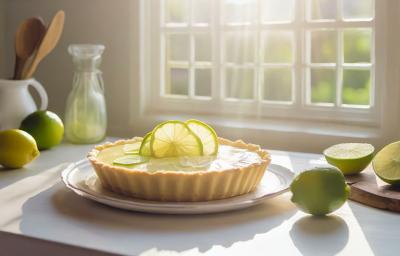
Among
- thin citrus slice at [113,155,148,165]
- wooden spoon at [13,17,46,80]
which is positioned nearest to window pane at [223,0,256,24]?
wooden spoon at [13,17,46,80]

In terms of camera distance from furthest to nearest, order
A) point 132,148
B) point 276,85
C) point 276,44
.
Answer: point 276,85
point 276,44
point 132,148

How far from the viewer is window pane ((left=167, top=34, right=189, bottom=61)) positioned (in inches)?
77.9

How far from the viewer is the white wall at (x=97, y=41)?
1.89 meters

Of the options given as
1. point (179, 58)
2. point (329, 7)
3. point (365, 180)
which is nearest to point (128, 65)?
point (179, 58)

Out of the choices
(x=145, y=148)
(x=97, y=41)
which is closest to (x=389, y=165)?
(x=145, y=148)

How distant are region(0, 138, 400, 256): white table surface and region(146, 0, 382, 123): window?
0.63m

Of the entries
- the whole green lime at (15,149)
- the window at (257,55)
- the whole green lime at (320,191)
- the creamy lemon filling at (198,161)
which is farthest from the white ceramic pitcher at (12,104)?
the whole green lime at (320,191)

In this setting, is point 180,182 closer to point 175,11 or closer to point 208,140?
point 208,140

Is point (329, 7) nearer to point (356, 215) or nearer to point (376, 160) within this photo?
point (376, 160)

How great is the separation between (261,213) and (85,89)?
2.65ft

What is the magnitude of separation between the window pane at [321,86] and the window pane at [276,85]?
8cm

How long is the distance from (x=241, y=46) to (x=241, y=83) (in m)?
0.11

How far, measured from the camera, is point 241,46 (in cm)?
182

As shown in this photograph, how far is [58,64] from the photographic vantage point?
79.6 inches
